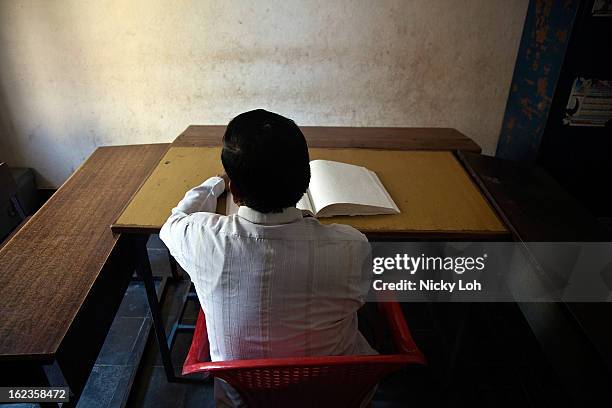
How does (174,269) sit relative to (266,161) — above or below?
below

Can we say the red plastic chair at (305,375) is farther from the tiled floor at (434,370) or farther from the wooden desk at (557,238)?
the tiled floor at (434,370)

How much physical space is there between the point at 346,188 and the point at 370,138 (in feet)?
2.04

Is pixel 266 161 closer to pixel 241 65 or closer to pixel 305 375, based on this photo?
pixel 305 375

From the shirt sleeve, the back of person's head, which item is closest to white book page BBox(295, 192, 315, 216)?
the shirt sleeve

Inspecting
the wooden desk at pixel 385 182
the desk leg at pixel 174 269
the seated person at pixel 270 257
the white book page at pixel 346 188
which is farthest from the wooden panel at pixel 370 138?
the seated person at pixel 270 257

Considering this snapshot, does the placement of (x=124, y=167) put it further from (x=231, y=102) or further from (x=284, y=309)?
(x=284, y=309)

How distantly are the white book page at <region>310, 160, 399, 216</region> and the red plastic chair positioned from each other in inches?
15.8

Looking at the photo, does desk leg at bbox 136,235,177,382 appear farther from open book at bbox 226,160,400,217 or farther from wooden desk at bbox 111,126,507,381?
open book at bbox 226,160,400,217

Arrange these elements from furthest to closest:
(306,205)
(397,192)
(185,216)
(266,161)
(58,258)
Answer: (397,192) < (306,205) < (58,258) < (185,216) < (266,161)

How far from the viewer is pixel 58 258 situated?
44.1 inches

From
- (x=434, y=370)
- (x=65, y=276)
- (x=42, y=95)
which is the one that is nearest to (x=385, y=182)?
(x=434, y=370)

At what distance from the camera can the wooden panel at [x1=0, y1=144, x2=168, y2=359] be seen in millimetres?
892

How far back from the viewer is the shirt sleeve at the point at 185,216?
871mm

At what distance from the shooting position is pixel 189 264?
853 millimetres
